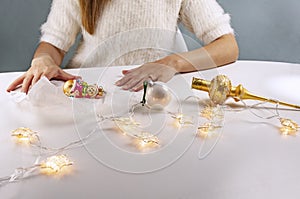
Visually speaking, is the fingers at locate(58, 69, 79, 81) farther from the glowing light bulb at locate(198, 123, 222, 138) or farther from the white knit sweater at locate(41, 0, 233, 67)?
the glowing light bulb at locate(198, 123, 222, 138)

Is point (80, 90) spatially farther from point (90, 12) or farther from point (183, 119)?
point (90, 12)

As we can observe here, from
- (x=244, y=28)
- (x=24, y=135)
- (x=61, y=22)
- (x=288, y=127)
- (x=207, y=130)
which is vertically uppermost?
(x=244, y=28)

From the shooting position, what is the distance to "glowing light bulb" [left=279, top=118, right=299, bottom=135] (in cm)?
73

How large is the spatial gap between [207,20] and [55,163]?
0.69 metres

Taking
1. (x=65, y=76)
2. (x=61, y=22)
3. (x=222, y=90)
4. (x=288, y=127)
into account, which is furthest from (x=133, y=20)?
(x=288, y=127)

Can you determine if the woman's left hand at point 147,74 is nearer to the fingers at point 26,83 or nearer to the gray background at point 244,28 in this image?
the fingers at point 26,83

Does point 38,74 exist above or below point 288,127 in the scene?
below

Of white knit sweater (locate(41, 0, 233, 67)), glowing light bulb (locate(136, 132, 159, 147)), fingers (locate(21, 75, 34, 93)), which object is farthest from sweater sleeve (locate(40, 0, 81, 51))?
glowing light bulb (locate(136, 132, 159, 147))

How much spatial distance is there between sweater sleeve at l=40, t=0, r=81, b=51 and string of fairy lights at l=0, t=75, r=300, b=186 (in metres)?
0.39

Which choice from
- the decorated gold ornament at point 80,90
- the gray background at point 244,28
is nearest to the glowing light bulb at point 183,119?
the decorated gold ornament at point 80,90

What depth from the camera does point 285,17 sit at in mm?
1970

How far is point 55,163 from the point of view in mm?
579

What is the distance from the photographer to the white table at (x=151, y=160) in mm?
540

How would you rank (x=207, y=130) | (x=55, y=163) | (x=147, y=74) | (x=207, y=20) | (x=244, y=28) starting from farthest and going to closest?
(x=244, y=28)
(x=207, y=20)
(x=147, y=74)
(x=207, y=130)
(x=55, y=163)
